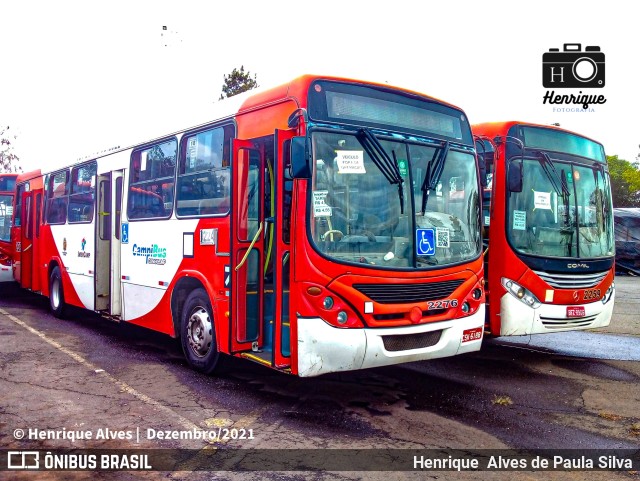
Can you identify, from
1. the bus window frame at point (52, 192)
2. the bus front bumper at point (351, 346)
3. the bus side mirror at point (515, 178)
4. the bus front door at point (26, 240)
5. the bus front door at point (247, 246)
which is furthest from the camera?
the bus front door at point (26, 240)

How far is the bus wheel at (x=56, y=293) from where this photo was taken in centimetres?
1192

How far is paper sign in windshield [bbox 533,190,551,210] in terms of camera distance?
8.09 metres

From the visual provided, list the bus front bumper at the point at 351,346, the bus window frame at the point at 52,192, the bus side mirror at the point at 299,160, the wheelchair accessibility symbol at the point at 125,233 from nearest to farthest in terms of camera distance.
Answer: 1. the bus side mirror at the point at 299,160
2. the bus front bumper at the point at 351,346
3. the wheelchair accessibility symbol at the point at 125,233
4. the bus window frame at the point at 52,192

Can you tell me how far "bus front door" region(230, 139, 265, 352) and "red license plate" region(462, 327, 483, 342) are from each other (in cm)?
211

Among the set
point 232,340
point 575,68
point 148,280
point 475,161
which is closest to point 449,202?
point 475,161

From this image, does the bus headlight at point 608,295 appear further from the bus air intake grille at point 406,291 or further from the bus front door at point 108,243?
the bus front door at point 108,243

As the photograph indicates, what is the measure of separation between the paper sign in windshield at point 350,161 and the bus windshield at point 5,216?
12.1 metres

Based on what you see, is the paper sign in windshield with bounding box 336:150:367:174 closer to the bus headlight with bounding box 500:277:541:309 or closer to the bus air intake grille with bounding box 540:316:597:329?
the bus headlight with bounding box 500:277:541:309

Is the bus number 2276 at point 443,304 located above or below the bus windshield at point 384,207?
below

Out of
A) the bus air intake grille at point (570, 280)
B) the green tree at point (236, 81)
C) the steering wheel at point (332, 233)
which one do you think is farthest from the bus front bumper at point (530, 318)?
the green tree at point (236, 81)

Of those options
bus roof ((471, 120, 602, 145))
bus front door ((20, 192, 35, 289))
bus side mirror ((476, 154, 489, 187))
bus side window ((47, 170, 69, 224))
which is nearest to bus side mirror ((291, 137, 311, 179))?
bus side mirror ((476, 154, 489, 187))

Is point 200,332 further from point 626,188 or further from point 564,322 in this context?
point 626,188

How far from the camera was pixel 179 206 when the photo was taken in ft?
25.5

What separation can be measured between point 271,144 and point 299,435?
2.89m
